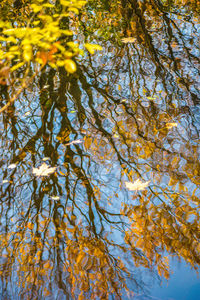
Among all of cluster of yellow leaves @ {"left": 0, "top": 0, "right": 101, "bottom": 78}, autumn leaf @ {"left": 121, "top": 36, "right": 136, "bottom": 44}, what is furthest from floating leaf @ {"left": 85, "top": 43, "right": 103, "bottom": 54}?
autumn leaf @ {"left": 121, "top": 36, "right": 136, "bottom": 44}

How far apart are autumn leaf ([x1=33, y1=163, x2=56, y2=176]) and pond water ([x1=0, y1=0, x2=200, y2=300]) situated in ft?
0.04

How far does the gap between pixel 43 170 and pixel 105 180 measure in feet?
1.91

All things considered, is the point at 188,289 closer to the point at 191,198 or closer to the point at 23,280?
the point at 191,198

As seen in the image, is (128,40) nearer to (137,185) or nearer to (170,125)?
(170,125)

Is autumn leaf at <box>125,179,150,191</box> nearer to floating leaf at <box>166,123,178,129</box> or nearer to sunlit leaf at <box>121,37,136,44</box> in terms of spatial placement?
floating leaf at <box>166,123,178,129</box>

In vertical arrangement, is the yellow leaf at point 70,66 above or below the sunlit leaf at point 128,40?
below

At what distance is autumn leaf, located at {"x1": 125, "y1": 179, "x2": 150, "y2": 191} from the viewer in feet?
8.15

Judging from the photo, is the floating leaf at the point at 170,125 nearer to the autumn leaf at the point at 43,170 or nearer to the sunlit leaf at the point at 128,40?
the autumn leaf at the point at 43,170

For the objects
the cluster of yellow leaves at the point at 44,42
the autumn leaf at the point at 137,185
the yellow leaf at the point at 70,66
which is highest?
the cluster of yellow leaves at the point at 44,42

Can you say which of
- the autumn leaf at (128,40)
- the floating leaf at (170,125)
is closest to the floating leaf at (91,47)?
the floating leaf at (170,125)

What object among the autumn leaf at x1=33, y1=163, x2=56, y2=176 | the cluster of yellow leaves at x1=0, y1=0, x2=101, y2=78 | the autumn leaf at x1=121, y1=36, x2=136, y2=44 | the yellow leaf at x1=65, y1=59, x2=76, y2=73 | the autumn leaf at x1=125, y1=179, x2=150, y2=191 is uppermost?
the autumn leaf at x1=121, y1=36, x2=136, y2=44

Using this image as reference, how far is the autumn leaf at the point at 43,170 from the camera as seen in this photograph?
105 inches

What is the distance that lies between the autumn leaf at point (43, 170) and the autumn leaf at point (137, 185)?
69 cm

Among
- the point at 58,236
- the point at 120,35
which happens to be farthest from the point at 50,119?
the point at 120,35
